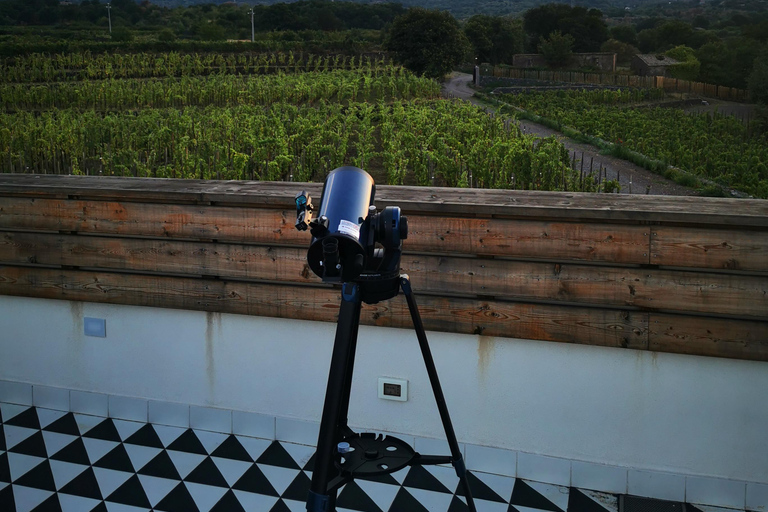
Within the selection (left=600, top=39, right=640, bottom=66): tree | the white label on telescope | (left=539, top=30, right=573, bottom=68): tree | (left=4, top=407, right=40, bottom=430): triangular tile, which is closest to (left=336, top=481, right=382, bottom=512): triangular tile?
the white label on telescope

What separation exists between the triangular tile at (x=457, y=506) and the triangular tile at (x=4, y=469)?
1.68 m

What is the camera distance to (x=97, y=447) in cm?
330

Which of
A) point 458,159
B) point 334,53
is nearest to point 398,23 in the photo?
point 334,53

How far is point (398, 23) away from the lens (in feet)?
112

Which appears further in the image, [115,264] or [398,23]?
[398,23]

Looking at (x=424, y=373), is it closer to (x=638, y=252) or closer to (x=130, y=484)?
(x=638, y=252)

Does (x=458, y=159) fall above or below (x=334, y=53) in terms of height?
below

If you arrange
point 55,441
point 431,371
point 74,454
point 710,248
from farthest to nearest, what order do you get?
1. point 55,441
2. point 74,454
3. point 710,248
4. point 431,371

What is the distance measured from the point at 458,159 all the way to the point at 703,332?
4.47 meters

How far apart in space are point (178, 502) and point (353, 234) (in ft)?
4.93

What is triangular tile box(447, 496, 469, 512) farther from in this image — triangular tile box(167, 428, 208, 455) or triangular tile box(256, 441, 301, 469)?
triangular tile box(167, 428, 208, 455)

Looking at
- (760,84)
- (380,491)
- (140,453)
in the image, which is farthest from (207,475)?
(760,84)

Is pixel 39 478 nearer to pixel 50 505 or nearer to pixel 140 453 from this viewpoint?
pixel 50 505

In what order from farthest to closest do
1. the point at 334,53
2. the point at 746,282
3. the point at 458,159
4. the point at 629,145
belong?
the point at 334,53 → the point at 629,145 → the point at 458,159 → the point at 746,282
